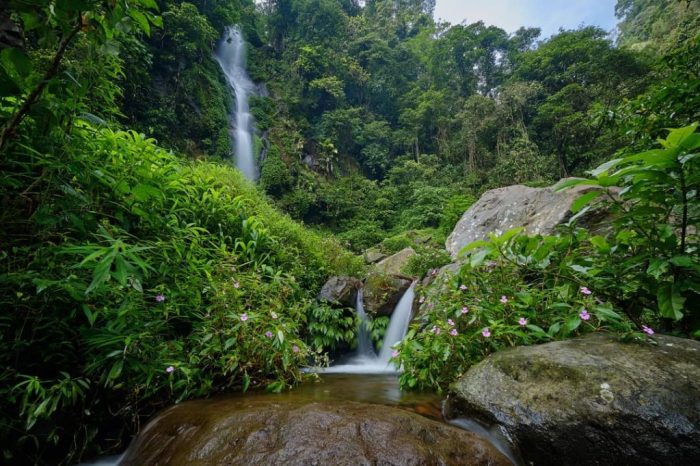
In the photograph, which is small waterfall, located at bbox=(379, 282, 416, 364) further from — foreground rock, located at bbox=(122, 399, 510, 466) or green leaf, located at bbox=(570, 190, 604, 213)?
green leaf, located at bbox=(570, 190, 604, 213)

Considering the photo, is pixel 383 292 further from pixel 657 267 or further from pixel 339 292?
pixel 657 267

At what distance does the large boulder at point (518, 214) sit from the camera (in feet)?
17.6

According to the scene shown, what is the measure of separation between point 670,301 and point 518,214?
17.8 ft

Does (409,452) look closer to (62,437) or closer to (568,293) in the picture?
(568,293)

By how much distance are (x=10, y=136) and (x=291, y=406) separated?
1.85m

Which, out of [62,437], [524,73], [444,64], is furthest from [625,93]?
[62,437]

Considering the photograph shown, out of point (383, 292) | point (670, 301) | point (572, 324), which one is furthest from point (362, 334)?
point (670, 301)

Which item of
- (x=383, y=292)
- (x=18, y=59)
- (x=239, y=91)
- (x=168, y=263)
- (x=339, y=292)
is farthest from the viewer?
(x=239, y=91)

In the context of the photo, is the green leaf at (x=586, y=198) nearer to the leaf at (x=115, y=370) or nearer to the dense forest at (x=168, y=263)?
the dense forest at (x=168, y=263)

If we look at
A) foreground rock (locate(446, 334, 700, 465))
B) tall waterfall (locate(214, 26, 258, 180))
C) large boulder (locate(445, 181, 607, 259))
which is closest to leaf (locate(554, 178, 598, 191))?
foreground rock (locate(446, 334, 700, 465))

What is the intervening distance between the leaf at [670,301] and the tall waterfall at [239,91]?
53.0ft

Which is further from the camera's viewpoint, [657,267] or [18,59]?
[657,267]

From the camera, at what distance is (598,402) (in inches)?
60.1

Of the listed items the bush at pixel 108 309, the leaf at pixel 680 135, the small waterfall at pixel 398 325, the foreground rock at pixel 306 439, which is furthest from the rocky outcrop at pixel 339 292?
the leaf at pixel 680 135
